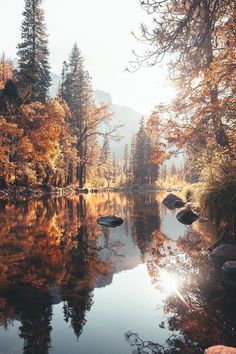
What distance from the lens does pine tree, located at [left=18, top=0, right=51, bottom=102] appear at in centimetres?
3108

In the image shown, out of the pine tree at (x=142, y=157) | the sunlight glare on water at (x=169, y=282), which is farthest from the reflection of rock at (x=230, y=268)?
the pine tree at (x=142, y=157)

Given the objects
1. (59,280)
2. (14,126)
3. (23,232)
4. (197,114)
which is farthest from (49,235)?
(14,126)

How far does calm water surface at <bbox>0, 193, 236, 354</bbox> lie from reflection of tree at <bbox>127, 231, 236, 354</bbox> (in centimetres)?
1

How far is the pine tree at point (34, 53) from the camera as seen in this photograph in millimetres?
31078

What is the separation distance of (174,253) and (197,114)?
385cm

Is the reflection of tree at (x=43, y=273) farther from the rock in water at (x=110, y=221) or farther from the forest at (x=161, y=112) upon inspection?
the forest at (x=161, y=112)

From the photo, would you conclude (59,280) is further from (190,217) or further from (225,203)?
(190,217)

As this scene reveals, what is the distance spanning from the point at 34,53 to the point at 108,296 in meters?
31.3

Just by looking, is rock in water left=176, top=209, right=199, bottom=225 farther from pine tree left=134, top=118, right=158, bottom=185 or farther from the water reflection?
pine tree left=134, top=118, right=158, bottom=185

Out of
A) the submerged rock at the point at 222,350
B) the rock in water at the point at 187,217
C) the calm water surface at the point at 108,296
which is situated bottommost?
the calm water surface at the point at 108,296

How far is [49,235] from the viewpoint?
9.52 metres

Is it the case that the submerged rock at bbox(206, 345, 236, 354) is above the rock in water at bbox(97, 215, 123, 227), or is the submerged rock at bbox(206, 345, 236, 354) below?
above

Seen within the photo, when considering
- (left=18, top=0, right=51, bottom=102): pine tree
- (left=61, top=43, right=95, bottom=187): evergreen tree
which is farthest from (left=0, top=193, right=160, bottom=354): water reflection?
(left=61, top=43, right=95, bottom=187): evergreen tree

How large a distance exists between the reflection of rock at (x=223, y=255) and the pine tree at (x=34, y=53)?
88.8 feet
